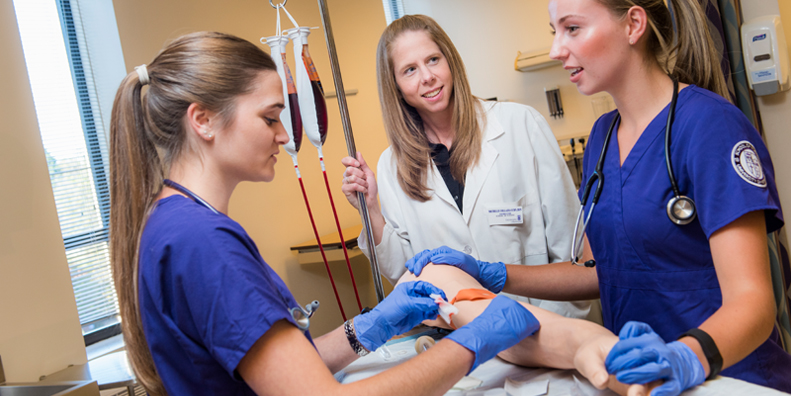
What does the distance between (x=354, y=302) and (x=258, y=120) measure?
2.77 metres

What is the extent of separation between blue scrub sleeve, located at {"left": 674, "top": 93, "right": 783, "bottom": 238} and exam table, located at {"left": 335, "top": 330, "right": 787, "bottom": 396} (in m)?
0.27

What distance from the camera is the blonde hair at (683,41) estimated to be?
109cm

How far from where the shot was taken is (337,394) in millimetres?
801

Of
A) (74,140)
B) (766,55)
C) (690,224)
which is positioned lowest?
(690,224)

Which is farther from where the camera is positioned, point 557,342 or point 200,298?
point 557,342

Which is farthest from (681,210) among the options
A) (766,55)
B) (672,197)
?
(766,55)

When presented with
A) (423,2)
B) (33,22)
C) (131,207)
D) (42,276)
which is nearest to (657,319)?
(131,207)

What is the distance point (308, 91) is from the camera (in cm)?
148

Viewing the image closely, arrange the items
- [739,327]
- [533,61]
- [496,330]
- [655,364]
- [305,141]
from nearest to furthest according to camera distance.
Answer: [655,364] < [739,327] < [496,330] < [533,61] < [305,141]

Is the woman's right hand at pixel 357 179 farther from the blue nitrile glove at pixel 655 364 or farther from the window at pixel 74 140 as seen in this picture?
the window at pixel 74 140

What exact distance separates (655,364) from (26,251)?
86.1 inches

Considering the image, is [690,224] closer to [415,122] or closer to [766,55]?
[415,122]

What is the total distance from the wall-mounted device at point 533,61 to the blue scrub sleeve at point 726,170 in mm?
1947

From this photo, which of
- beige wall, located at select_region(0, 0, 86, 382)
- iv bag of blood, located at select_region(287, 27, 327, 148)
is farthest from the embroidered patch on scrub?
beige wall, located at select_region(0, 0, 86, 382)
